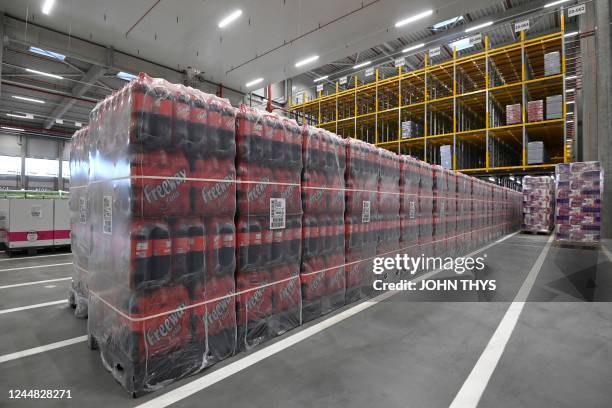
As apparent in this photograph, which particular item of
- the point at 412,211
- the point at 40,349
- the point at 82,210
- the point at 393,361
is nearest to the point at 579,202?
the point at 412,211

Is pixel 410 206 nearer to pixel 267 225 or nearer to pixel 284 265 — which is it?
pixel 284 265

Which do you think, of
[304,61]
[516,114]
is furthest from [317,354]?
[516,114]

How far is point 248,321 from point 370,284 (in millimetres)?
2180

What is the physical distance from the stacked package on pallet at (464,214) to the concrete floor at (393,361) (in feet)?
11.4

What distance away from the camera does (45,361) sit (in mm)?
2535

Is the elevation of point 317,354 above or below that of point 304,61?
below

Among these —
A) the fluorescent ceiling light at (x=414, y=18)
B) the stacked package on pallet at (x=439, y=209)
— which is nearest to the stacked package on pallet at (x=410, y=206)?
the stacked package on pallet at (x=439, y=209)

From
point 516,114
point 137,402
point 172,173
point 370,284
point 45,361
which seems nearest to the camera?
point 137,402

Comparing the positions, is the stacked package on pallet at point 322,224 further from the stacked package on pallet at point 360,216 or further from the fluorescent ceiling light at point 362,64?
the fluorescent ceiling light at point 362,64

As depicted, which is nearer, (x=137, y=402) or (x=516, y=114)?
(x=137, y=402)

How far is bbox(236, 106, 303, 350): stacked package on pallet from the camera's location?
110 inches

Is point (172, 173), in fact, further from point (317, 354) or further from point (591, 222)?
point (591, 222)

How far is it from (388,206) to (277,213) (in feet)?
7.84

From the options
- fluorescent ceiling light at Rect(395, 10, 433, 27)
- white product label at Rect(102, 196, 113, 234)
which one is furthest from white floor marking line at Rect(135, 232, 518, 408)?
fluorescent ceiling light at Rect(395, 10, 433, 27)
